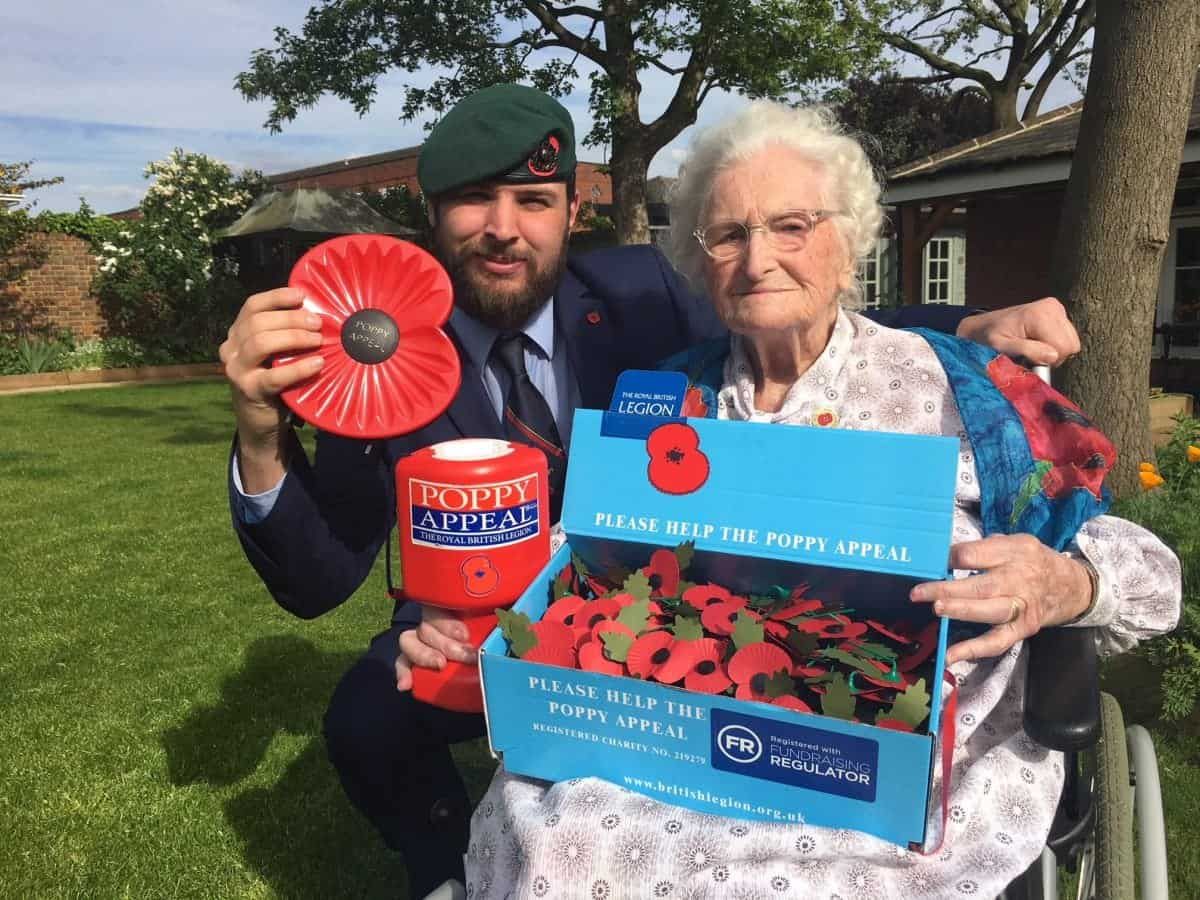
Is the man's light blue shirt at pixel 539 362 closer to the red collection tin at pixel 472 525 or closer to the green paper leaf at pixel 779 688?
the red collection tin at pixel 472 525

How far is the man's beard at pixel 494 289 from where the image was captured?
2.07 meters

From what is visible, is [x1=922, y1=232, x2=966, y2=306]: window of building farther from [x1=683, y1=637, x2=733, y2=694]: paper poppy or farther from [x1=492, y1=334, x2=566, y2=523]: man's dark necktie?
[x1=683, y1=637, x2=733, y2=694]: paper poppy

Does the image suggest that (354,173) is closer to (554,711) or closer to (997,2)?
(997,2)

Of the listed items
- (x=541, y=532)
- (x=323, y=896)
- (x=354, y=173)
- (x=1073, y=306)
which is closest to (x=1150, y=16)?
(x=1073, y=306)

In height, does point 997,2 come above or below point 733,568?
above

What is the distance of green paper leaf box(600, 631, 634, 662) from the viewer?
1194mm

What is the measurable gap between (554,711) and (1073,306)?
3584mm

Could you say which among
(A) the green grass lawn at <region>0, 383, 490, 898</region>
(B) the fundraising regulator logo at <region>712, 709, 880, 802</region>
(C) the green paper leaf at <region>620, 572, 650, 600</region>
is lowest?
(A) the green grass lawn at <region>0, 383, 490, 898</region>

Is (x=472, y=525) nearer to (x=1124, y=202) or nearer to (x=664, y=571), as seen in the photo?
(x=664, y=571)

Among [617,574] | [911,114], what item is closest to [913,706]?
[617,574]

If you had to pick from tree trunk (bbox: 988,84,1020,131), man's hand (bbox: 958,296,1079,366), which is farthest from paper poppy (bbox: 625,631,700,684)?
tree trunk (bbox: 988,84,1020,131)

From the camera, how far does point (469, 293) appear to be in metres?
2.10

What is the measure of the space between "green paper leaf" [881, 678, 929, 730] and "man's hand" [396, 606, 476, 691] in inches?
25.2

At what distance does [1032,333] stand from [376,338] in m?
1.34
